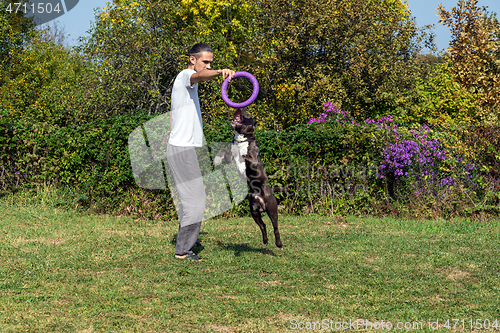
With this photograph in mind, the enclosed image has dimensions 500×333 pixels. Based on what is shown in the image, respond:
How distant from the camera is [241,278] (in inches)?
203

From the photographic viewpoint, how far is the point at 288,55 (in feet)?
61.7

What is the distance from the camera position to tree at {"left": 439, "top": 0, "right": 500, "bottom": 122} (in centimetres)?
1093

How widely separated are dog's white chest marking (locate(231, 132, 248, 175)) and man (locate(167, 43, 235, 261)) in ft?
1.50

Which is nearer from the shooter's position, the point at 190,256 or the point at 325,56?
the point at 190,256

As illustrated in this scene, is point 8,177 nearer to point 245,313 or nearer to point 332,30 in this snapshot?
point 245,313

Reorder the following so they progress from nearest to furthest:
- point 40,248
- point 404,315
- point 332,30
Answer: point 404,315
point 40,248
point 332,30

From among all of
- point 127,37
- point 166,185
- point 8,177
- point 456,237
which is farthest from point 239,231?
point 127,37

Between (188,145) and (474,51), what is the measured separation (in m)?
8.95

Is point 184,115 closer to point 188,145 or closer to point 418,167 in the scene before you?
point 188,145

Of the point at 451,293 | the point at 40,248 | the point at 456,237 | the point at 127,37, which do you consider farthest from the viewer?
the point at 127,37

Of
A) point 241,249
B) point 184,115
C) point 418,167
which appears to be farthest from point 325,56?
point 184,115

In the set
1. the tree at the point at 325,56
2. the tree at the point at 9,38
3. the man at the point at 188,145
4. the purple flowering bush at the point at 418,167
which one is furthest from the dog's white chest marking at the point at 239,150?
the tree at the point at 9,38

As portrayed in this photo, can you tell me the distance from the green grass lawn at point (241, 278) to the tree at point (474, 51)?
3.91 metres

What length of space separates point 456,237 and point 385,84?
41.7ft
